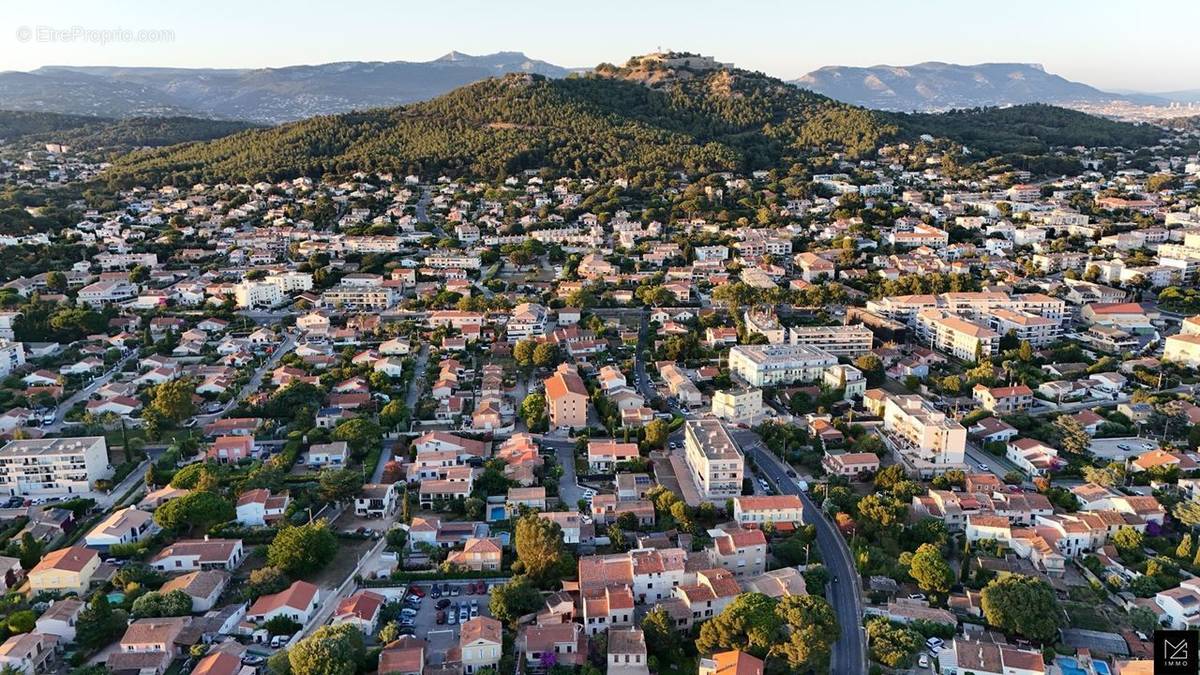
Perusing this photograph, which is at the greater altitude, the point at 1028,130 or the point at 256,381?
the point at 1028,130

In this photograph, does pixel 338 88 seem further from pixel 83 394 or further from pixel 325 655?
pixel 325 655

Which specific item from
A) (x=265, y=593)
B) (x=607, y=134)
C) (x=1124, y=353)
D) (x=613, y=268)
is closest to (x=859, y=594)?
(x=265, y=593)

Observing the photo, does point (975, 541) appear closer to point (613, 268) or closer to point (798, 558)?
point (798, 558)

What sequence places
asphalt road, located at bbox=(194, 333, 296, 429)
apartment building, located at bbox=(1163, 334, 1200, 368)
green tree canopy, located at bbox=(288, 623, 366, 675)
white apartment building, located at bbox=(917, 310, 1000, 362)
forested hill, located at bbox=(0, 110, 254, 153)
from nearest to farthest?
green tree canopy, located at bbox=(288, 623, 366, 675) < asphalt road, located at bbox=(194, 333, 296, 429) < apartment building, located at bbox=(1163, 334, 1200, 368) < white apartment building, located at bbox=(917, 310, 1000, 362) < forested hill, located at bbox=(0, 110, 254, 153)

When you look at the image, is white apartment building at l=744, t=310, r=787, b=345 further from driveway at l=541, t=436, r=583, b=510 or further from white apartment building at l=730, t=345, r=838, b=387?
driveway at l=541, t=436, r=583, b=510

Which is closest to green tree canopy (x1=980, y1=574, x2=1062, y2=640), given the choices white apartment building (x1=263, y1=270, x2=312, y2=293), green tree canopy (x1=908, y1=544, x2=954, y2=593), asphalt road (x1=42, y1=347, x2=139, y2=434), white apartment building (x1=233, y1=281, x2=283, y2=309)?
green tree canopy (x1=908, y1=544, x2=954, y2=593)

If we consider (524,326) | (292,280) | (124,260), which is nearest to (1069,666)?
(524,326)
